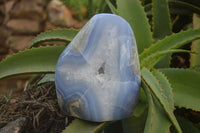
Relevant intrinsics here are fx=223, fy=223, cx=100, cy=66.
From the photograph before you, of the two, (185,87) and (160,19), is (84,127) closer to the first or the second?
(185,87)

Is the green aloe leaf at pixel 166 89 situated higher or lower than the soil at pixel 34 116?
higher

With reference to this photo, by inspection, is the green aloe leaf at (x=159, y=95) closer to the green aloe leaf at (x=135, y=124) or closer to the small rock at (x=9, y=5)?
the green aloe leaf at (x=135, y=124)

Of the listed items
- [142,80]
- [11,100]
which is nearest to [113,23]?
[142,80]

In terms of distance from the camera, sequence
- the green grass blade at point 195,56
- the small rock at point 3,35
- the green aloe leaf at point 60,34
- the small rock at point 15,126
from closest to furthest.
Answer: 1. the small rock at point 15,126
2. the green aloe leaf at point 60,34
3. the green grass blade at point 195,56
4. the small rock at point 3,35

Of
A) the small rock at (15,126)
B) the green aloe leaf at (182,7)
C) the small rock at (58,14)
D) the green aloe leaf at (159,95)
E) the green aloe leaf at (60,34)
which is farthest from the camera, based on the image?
the small rock at (58,14)

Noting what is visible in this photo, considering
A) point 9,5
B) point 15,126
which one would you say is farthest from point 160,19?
point 9,5

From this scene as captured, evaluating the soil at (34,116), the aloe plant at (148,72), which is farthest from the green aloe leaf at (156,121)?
the soil at (34,116)
